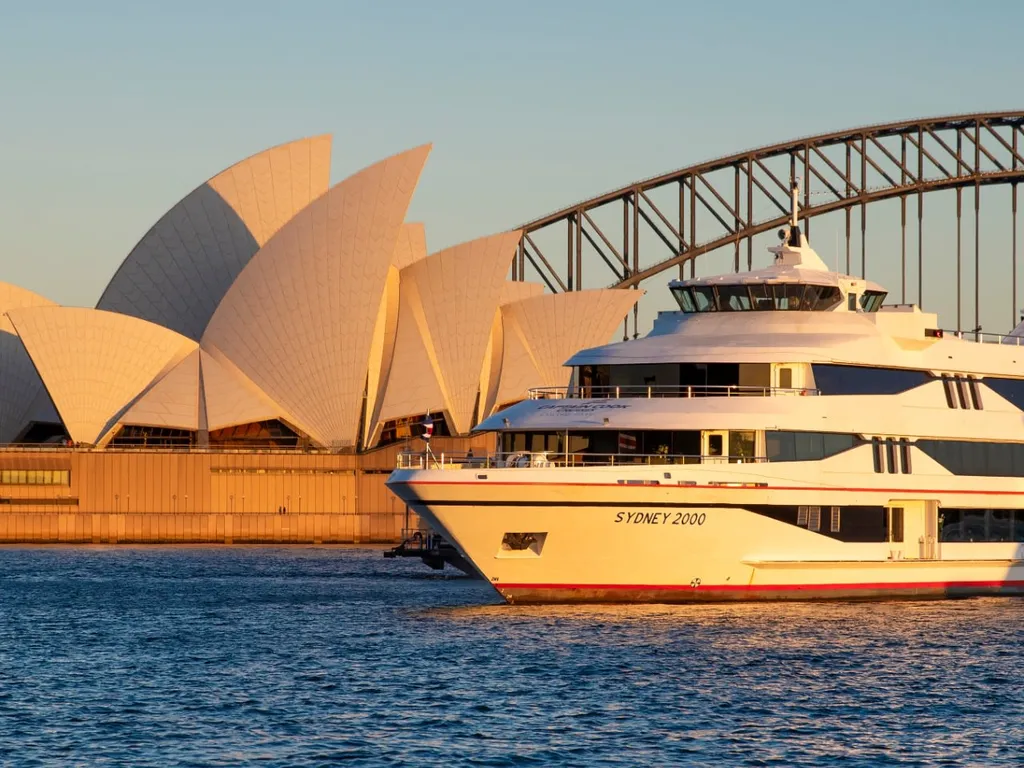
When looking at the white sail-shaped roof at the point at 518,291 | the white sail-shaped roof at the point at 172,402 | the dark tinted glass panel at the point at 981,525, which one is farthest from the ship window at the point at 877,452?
the white sail-shaped roof at the point at 518,291

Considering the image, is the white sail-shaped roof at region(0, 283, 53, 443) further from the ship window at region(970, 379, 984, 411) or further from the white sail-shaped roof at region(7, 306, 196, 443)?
the ship window at region(970, 379, 984, 411)

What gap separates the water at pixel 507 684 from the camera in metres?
32.1

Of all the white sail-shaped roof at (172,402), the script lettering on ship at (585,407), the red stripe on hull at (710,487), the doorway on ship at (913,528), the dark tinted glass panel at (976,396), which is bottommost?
the doorway on ship at (913,528)

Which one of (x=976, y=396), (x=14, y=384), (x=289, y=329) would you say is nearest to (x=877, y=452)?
(x=976, y=396)

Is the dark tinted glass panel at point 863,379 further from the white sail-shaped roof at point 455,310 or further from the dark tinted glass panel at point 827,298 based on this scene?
the white sail-shaped roof at point 455,310

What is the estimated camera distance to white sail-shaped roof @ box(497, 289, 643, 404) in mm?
114750

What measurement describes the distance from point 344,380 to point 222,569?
111 ft

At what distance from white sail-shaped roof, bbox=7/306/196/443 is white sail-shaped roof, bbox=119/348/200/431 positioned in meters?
1.12

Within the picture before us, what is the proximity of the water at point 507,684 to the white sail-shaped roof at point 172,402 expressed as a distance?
161 ft

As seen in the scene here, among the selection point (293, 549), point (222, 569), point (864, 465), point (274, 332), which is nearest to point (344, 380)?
point (274, 332)

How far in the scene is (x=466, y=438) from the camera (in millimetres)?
109250

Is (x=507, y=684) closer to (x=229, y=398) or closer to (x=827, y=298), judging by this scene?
(x=827, y=298)

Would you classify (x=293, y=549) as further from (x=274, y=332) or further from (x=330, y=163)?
(x=330, y=163)

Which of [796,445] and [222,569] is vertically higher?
[796,445]
